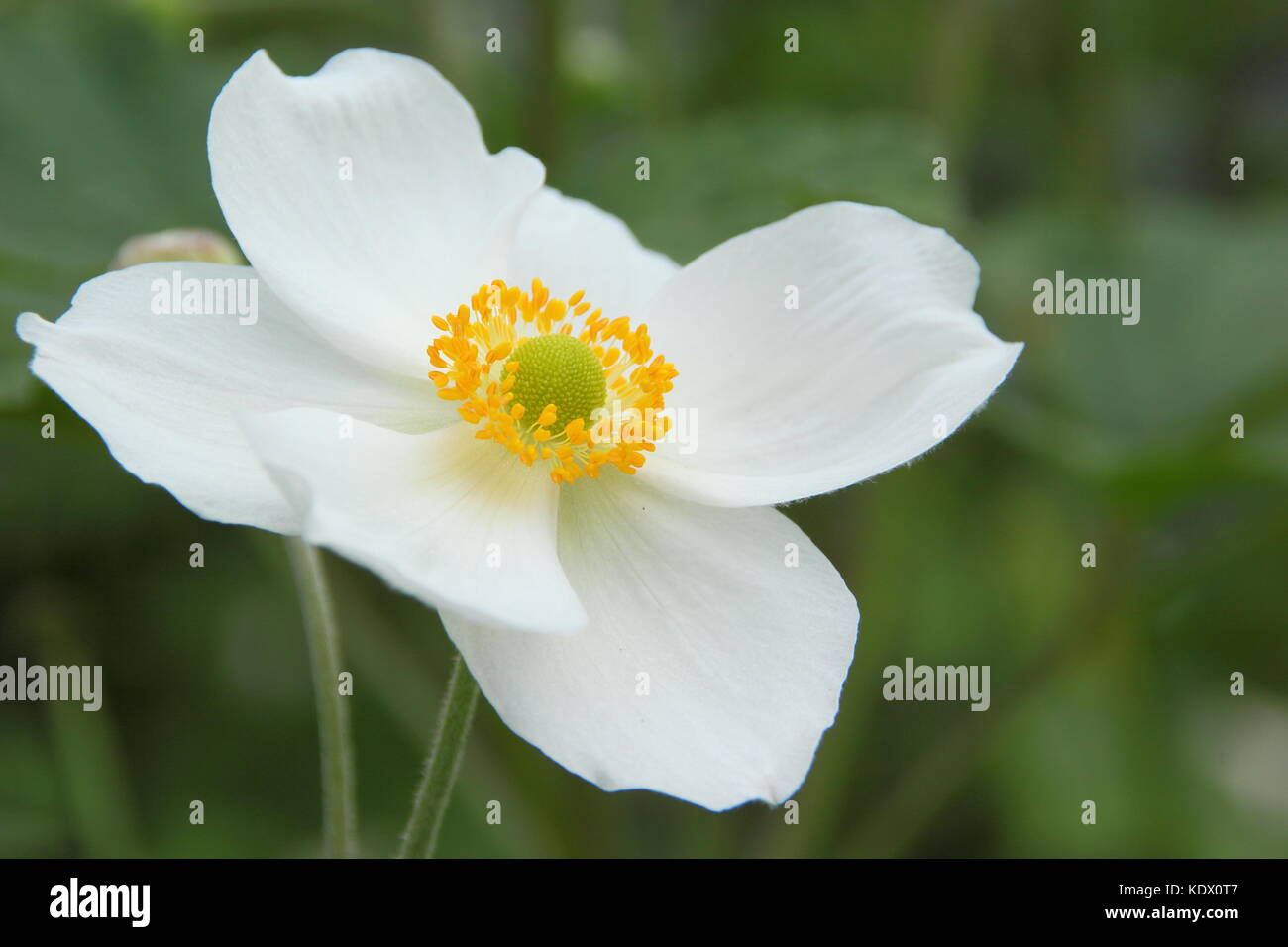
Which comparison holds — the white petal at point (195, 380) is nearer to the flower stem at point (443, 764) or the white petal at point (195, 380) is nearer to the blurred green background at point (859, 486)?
the flower stem at point (443, 764)

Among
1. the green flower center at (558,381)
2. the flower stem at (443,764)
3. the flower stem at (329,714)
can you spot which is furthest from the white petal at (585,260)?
the flower stem at (443,764)

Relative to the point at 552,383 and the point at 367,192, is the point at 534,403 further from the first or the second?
the point at 367,192

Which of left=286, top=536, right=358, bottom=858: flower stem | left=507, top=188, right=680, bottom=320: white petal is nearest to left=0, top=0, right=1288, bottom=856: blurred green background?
left=507, top=188, right=680, bottom=320: white petal

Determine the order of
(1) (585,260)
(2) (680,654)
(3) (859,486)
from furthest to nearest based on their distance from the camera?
1. (3) (859,486)
2. (1) (585,260)
3. (2) (680,654)

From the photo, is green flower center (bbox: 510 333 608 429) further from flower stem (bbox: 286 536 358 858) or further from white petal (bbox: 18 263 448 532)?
flower stem (bbox: 286 536 358 858)

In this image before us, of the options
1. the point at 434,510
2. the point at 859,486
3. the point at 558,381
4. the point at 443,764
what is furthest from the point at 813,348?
the point at 859,486
